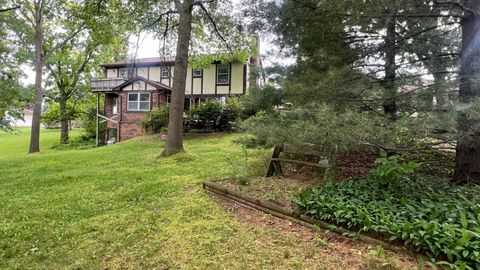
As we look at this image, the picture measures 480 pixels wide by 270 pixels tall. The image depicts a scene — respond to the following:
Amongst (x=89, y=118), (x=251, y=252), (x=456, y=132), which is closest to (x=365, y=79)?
(x=456, y=132)

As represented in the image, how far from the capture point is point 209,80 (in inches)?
820

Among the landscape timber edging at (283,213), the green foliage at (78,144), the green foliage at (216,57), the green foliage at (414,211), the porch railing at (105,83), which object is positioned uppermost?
the green foliage at (216,57)

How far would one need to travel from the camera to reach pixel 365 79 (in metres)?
4.95

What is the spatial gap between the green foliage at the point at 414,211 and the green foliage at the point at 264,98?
2.38m

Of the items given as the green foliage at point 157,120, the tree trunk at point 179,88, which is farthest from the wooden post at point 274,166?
the green foliage at point 157,120

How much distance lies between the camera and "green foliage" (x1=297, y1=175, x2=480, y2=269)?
2.53 m

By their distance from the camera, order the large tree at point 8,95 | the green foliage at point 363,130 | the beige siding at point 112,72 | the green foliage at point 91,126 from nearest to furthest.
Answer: the green foliage at point 363,130
the large tree at point 8,95
the green foliage at point 91,126
the beige siding at point 112,72

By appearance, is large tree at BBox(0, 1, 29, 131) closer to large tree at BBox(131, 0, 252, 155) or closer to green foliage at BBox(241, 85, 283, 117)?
large tree at BBox(131, 0, 252, 155)

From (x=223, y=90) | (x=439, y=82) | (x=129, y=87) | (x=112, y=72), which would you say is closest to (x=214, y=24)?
(x=439, y=82)

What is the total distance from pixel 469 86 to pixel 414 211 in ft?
7.02

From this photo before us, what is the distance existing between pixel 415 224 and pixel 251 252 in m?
1.56

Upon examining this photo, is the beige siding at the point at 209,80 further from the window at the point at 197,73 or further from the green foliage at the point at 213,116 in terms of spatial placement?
the green foliage at the point at 213,116

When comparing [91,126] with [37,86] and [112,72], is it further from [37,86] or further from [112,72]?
[37,86]

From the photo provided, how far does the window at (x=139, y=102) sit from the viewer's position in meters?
19.8
